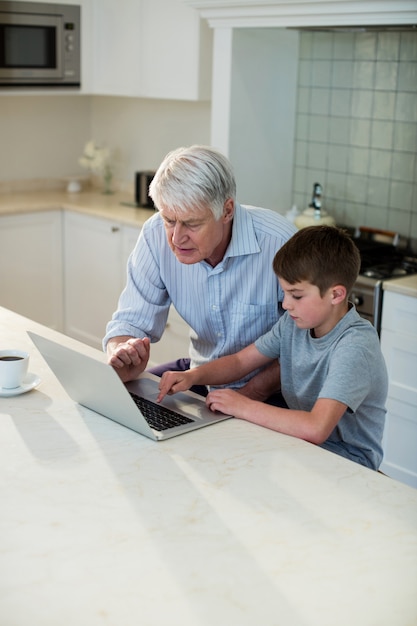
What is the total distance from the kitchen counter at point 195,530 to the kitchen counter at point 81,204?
2467 millimetres

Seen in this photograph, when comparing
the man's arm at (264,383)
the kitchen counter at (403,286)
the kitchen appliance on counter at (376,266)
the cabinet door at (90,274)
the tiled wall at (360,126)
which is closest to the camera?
the man's arm at (264,383)

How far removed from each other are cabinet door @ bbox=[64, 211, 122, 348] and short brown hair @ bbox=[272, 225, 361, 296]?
94.7 inches

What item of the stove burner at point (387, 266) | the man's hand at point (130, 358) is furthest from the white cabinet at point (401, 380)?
the man's hand at point (130, 358)

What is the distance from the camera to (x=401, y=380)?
3.06m

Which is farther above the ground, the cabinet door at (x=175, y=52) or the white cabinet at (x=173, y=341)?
the cabinet door at (x=175, y=52)

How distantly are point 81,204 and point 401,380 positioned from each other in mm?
2216

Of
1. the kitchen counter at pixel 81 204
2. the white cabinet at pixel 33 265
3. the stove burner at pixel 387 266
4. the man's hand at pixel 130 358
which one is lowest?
the white cabinet at pixel 33 265

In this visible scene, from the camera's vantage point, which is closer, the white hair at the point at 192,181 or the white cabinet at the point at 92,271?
the white hair at the point at 192,181

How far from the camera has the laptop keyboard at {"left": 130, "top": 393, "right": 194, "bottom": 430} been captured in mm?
1776

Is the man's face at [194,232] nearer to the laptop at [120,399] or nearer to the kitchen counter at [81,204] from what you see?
the laptop at [120,399]

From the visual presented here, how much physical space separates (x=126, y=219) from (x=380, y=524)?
9.63 ft

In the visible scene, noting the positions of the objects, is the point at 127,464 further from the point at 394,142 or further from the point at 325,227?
the point at 394,142

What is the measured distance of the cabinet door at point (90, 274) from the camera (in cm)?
430

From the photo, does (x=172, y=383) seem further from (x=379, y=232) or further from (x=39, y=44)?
(x=39, y=44)
